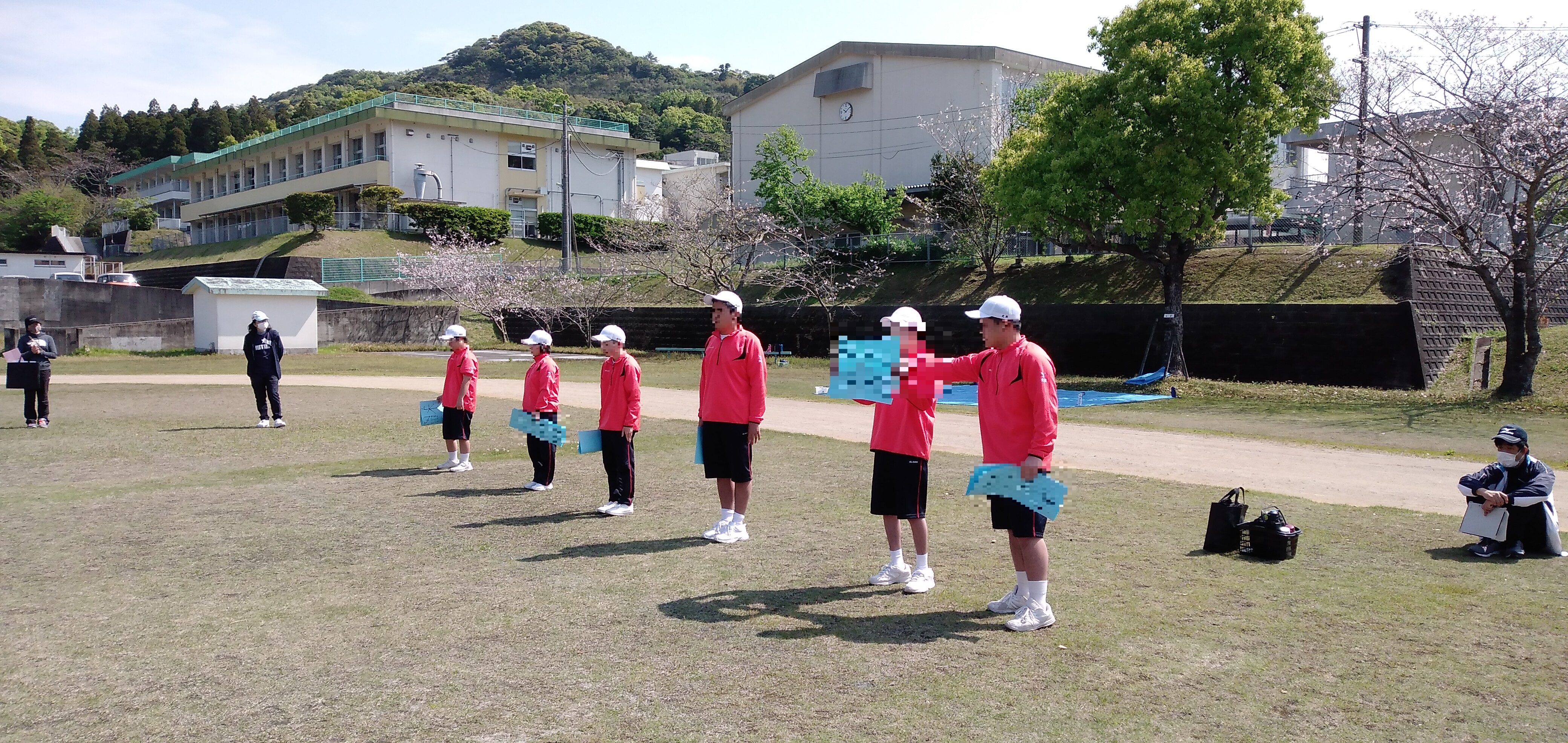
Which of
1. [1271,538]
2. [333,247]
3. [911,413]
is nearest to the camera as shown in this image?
[911,413]

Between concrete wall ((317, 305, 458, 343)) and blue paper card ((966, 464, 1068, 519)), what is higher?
concrete wall ((317, 305, 458, 343))

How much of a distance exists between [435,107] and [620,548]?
50640 mm

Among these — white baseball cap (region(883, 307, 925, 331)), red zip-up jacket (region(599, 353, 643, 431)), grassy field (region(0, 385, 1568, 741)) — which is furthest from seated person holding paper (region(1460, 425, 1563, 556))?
red zip-up jacket (region(599, 353, 643, 431))

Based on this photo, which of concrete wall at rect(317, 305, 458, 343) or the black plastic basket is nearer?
the black plastic basket

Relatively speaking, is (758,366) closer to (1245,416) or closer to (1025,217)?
(1245,416)

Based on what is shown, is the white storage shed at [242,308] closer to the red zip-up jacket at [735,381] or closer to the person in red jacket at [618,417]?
the person in red jacket at [618,417]

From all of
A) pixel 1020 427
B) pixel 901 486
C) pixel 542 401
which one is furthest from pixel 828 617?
pixel 542 401

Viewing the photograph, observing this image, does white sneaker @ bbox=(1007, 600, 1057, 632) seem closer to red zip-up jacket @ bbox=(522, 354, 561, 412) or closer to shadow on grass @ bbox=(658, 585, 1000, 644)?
shadow on grass @ bbox=(658, 585, 1000, 644)

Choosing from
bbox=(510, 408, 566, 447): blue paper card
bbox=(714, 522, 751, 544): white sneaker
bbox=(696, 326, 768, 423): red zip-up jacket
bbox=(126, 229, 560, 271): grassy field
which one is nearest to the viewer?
bbox=(696, 326, 768, 423): red zip-up jacket

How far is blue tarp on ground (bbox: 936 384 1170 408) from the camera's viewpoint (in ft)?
67.6

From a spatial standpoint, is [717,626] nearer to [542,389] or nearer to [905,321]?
[905,321]

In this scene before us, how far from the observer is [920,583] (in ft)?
20.8

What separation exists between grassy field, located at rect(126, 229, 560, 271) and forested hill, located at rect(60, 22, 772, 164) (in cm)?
2317

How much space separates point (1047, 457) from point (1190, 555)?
2714 millimetres
